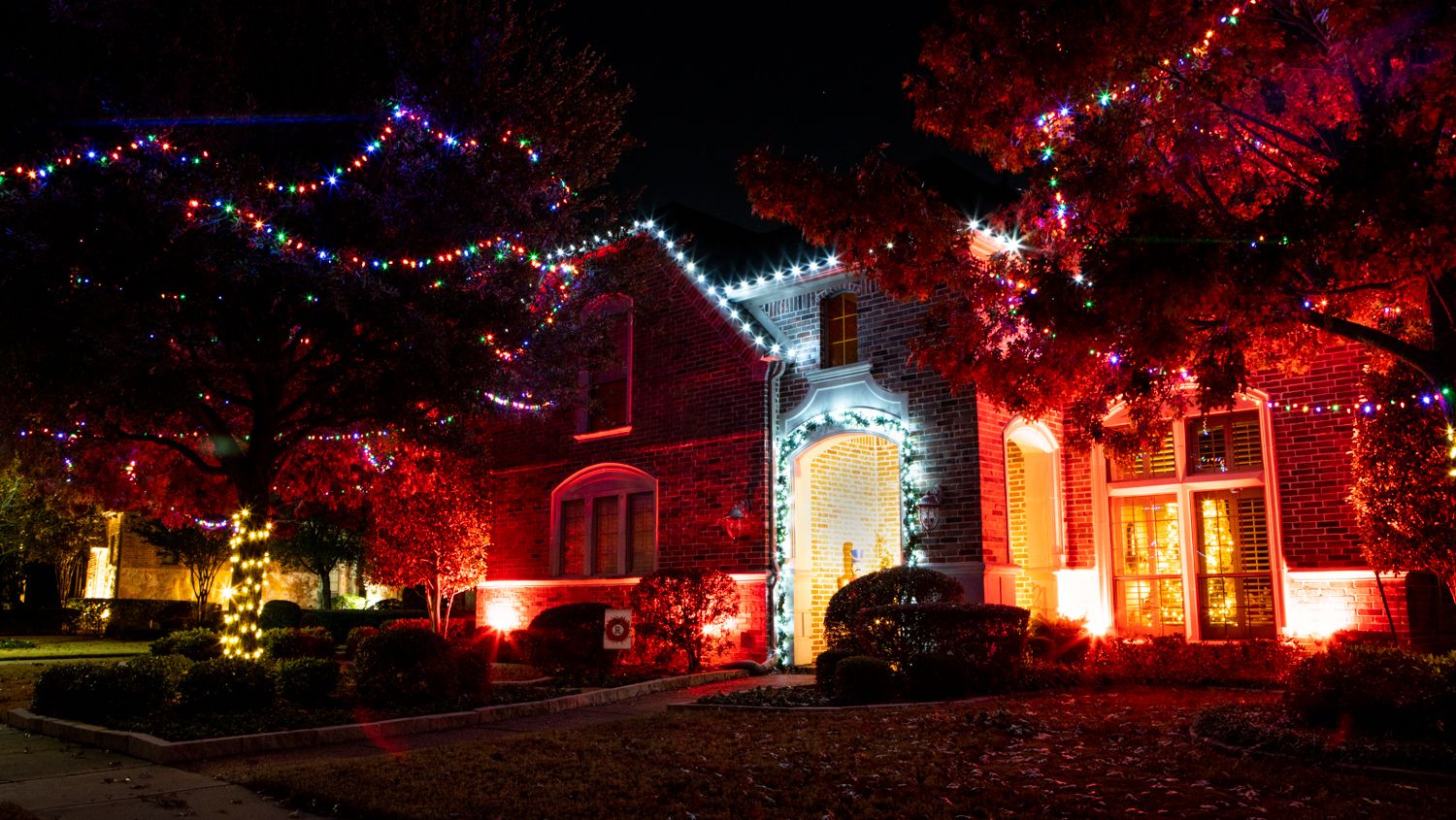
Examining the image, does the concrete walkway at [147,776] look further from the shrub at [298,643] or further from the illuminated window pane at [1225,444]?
the illuminated window pane at [1225,444]

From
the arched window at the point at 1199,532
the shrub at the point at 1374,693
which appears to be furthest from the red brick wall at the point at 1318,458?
the shrub at the point at 1374,693

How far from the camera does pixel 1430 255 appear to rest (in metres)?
6.60

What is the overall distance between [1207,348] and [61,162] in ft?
36.2

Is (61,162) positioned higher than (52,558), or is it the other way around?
(61,162)

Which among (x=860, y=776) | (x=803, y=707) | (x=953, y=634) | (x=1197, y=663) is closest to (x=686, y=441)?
(x=953, y=634)

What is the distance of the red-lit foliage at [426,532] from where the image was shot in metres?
17.5

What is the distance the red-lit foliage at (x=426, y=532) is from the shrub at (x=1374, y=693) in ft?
42.7

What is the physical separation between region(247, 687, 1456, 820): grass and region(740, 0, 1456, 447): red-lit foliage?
2.99 metres

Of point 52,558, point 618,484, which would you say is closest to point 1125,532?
point 618,484

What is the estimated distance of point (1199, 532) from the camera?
1388 cm

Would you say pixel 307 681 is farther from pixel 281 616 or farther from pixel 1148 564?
pixel 281 616

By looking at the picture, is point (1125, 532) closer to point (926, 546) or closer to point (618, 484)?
point (926, 546)

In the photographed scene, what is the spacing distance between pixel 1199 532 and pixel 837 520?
567cm

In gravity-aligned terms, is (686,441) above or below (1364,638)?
above
